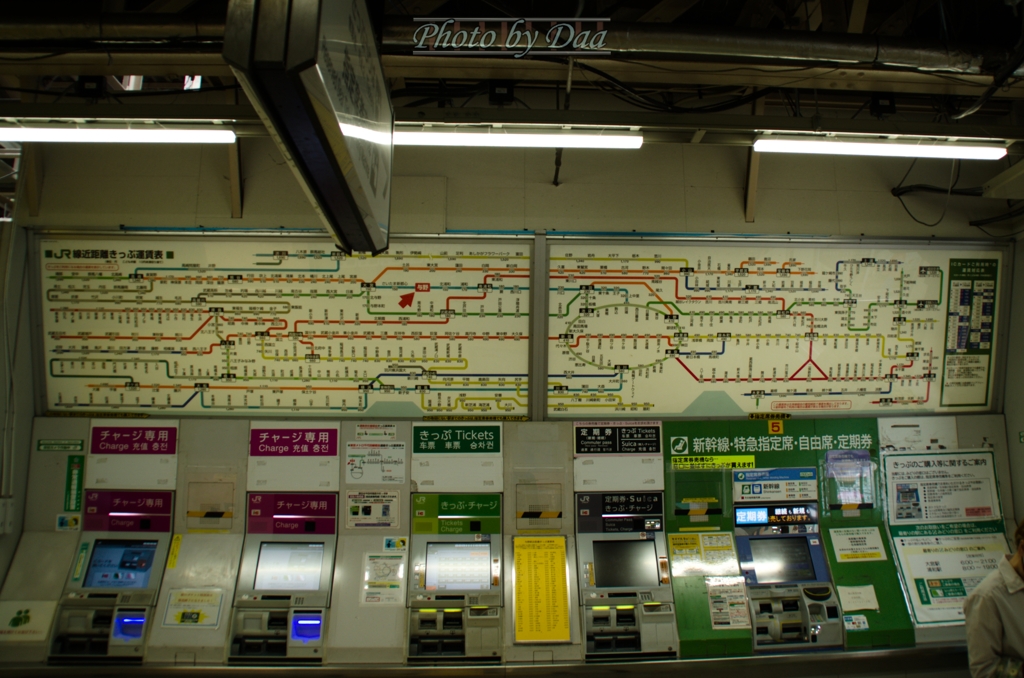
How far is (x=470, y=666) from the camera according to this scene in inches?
125

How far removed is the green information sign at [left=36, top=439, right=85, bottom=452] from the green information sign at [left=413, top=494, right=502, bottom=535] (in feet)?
7.03

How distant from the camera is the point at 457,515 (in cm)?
349

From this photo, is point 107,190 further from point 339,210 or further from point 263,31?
point 263,31

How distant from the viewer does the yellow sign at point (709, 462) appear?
3.60 m

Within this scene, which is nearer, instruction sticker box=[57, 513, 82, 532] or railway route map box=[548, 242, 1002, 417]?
instruction sticker box=[57, 513, 82, 532]

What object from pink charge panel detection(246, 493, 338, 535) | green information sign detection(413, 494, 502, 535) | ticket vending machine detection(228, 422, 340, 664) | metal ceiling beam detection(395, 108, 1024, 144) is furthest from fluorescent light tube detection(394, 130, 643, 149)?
pink charge panel detection(246, 493, 338, 535)

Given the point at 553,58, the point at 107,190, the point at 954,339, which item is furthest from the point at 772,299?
the point at 107,190

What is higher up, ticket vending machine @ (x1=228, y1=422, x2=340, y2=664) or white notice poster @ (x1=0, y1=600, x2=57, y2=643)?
ticket vending machine @ (x1=228, y1=422, x2=340, y2=664)

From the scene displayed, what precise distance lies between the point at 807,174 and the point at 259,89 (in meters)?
3.67

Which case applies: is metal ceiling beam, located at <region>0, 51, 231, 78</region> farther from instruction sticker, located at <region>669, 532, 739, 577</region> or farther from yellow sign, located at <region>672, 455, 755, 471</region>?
instruction sticker, located at <region>669, 532, 739, 577</region>

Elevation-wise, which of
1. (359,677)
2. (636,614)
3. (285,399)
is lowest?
(359,677)

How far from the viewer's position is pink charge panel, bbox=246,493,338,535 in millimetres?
3457

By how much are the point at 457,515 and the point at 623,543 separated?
41.3 inches

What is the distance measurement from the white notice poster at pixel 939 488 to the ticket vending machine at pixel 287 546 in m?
3.63
